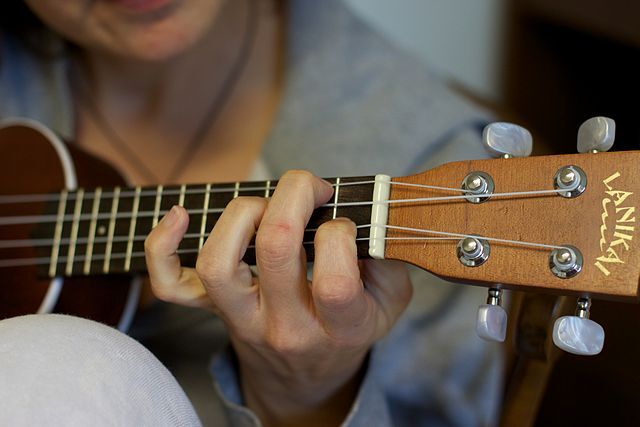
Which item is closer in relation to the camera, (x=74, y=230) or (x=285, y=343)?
(x=285, y=343)

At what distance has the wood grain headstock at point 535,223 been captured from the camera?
484mm

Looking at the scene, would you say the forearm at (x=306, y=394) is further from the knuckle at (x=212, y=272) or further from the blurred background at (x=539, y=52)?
the blurred background at (x=539, y=52)

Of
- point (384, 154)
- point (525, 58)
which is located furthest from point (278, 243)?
point (525, 58)

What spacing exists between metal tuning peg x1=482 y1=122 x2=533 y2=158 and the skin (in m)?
0.11

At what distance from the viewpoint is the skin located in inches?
22.0

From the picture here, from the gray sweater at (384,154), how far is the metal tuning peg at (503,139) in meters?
0.31

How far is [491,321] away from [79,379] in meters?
0.25

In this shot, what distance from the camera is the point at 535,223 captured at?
51 cm

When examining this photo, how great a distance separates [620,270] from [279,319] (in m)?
0.24

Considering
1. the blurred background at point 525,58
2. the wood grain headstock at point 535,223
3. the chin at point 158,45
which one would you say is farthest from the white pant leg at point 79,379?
the blurred background at point 525,58

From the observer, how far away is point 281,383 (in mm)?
701

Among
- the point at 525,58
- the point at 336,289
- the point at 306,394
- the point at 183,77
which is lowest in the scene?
the point at 306,394

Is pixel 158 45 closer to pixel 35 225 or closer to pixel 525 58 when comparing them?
pixel 35 225

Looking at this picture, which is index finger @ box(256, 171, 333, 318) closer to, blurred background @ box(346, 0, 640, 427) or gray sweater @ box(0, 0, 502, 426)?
gray sweater @ box(0, 0, 502, 426)
